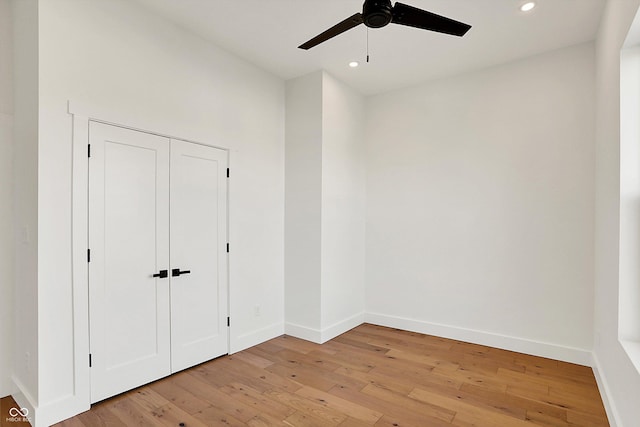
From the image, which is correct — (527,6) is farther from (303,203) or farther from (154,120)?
(154,120)

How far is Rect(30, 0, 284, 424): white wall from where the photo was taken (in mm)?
2344

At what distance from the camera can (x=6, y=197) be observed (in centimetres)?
263

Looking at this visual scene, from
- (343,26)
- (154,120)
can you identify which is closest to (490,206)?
(343,26)

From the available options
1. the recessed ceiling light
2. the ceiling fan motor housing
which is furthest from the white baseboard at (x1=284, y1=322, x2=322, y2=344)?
the recessed ceiling light

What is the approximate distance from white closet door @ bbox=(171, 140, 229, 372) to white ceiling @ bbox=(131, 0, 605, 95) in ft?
3.77

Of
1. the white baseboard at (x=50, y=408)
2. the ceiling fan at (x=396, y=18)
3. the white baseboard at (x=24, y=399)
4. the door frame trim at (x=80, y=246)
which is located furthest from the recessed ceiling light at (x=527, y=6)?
the white baseboard at (x=24, y=399)

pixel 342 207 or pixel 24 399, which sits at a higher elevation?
pixel 342 207

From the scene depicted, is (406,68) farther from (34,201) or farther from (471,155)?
(34,201)

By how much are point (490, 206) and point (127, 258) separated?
372 cm

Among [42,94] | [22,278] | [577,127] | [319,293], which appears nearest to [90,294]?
[22,278]

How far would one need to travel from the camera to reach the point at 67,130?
7.96ft

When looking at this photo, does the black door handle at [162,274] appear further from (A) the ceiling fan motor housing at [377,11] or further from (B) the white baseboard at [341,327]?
(A) the ceiling fan motor housing at [377,11]

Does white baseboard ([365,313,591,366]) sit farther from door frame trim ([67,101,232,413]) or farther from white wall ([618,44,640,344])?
door frame trim ([67,101,232,413])

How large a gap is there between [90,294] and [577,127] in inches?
183
